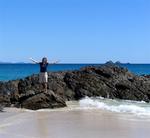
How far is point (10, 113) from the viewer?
17.5 m

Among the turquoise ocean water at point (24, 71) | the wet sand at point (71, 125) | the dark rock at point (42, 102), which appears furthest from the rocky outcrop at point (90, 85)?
the turquoise ocean water at point (24, 71)

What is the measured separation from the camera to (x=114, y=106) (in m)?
21.1

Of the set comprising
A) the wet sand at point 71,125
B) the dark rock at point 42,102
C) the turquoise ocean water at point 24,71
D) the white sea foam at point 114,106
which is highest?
the dark rock at point 42,102

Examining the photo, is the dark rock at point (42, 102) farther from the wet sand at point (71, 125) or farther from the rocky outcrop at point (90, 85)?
the rocky outcrop at point (90, 85)

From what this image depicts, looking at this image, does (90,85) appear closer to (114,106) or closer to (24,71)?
(114,106)

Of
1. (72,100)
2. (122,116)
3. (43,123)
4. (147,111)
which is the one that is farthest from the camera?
(72,100)

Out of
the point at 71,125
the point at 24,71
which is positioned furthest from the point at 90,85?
the point at 24,71

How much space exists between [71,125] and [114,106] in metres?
6.79

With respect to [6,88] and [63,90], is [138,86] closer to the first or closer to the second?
[63,90]

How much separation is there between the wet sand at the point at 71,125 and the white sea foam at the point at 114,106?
4.16ft

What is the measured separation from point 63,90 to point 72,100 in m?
0.89

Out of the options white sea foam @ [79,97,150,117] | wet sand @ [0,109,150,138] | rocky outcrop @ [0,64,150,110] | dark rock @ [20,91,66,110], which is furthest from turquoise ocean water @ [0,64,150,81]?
wet sand @ [0,109,150,138]

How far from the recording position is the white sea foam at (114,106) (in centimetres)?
1919

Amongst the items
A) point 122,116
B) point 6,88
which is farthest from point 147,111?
point 6,88
